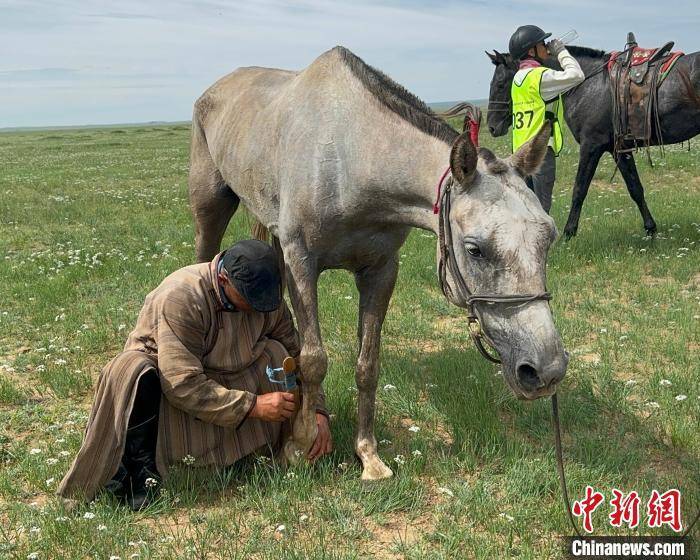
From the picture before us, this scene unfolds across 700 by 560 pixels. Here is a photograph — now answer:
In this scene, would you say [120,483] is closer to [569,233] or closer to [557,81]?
[557,81]

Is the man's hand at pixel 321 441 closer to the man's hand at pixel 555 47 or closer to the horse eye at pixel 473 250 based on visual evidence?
the horse eye at pixel 473 250

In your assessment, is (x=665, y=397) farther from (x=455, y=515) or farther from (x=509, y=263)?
(x=509, y=263)

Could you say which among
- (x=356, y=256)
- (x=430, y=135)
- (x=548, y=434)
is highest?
(x=430, y=135)

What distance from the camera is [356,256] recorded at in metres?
4.07

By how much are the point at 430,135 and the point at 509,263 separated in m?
0.96

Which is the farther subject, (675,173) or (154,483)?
(675,173)

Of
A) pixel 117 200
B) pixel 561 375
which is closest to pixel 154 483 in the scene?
pixel 561 375

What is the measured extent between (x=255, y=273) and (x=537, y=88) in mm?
5386

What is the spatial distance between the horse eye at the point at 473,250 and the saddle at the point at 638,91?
721cm

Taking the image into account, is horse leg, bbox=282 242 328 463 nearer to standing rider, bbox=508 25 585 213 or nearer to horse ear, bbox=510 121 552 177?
horse ear, bbox=510 121 552 177

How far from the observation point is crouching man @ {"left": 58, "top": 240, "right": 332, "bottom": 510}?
3553mm

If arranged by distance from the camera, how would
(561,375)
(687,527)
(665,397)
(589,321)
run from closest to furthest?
(561,375)
(687,527)
(665,397)
(589,321)

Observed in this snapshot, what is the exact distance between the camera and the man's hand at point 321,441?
3.96 meters

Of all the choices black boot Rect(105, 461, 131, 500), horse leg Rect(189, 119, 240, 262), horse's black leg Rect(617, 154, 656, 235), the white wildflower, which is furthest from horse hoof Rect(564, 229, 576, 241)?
black boot Rect(105, 461, 131, 500)
